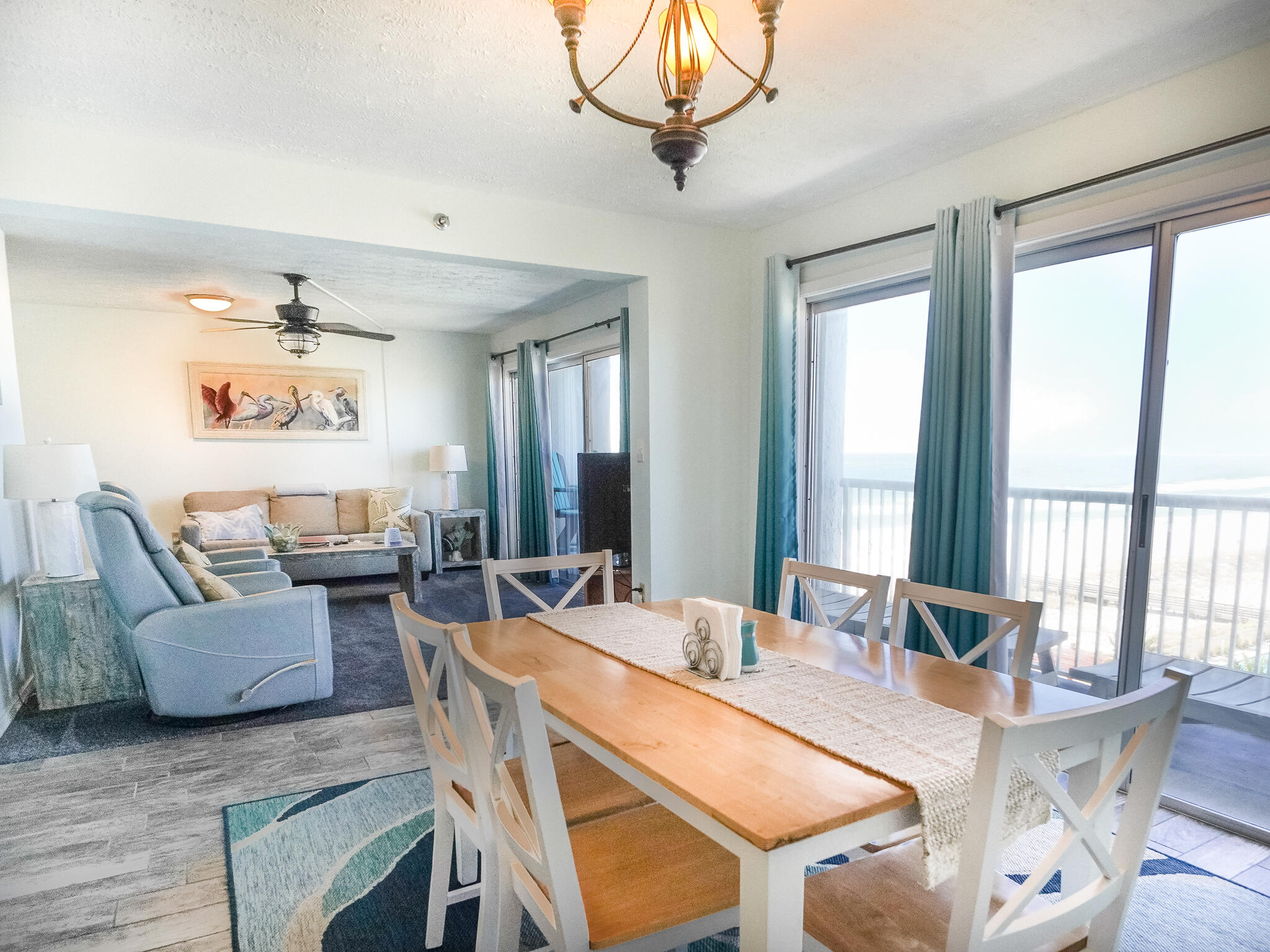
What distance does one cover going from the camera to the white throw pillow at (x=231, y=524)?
5594 millimetres

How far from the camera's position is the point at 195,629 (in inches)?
118

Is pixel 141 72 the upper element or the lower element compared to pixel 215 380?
upper

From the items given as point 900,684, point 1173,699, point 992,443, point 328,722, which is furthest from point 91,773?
point 992,443

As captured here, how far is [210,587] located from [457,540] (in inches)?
139

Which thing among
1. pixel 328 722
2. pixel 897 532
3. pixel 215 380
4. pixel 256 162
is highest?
pixel 256 162

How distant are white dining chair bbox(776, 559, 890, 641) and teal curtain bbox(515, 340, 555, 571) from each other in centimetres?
379

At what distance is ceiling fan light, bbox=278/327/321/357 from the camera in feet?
16.1

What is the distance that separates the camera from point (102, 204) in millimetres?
2588

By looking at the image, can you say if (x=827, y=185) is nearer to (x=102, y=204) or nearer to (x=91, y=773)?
(x=102, y=204)

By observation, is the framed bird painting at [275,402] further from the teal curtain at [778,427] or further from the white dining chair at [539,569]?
the white dining chair at [539,569]

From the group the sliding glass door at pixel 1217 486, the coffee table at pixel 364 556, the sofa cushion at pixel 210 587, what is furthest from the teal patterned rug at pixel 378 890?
the coffee table at pixel 364 556

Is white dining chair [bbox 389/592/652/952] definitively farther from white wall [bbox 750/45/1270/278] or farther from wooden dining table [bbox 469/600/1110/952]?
white wall [bbox 750/45/1270/278]

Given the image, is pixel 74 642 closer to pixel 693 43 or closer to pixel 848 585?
pixel 848 585

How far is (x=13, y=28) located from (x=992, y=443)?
344 centimetres
